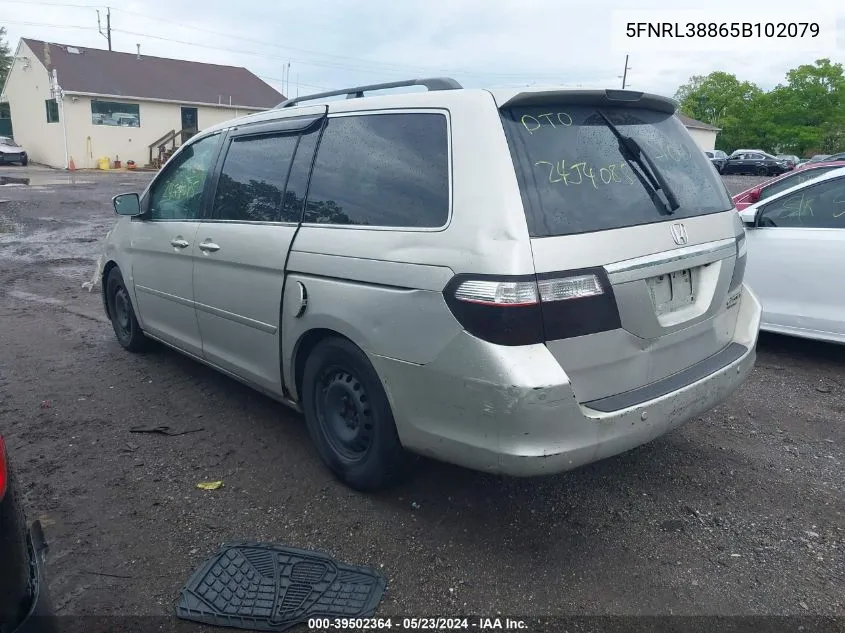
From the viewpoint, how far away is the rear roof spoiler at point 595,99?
2.90 meters

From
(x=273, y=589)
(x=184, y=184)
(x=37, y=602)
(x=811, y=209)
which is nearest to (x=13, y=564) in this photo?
(x=37, y=602)

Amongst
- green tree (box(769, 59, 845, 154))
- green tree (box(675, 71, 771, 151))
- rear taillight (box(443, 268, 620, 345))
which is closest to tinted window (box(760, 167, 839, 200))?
rear taillight (box(443, 268, 620, 345))

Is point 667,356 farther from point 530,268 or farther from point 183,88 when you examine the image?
point 183,88

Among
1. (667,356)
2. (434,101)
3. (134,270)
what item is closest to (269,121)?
(434,101)

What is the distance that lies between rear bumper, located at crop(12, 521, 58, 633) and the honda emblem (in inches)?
106

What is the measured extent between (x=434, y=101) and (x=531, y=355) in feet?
4.15

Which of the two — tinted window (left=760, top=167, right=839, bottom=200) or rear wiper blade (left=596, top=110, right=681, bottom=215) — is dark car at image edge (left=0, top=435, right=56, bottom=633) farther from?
tinted window (left=760, top=167, right=839, bottom=200)

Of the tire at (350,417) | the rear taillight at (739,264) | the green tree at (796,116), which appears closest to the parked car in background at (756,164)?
the green tree at (796,116)

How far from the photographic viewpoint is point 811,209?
5.53 metres

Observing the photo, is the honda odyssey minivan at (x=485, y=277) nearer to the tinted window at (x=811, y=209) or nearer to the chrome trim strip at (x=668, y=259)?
the chrome trim strip at (x=668, y=259)

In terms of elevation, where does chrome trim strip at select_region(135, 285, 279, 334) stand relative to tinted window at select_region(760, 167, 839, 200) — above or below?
below

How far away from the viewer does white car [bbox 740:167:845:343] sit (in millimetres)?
5309

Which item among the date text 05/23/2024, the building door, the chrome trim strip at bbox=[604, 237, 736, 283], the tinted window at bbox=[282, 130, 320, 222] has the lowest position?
the date text 05/23/2024

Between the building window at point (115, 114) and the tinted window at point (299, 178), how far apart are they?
34.1m
